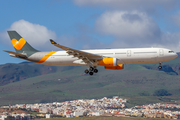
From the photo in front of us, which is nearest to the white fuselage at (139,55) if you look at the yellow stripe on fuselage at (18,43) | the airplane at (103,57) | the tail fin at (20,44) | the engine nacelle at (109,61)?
the airplane at (103,57)

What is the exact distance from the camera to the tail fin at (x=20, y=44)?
54.8 meters

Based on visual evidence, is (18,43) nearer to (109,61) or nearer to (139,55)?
(109,61)

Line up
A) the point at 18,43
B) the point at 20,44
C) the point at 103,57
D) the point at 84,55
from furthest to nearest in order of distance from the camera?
the point at 18,43, the point at 20,44, the point at 103,57, the point at 84,55

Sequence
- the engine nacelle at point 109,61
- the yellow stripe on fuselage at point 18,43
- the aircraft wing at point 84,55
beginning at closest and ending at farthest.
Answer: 1. the aircraft wing at point 84,55
2. the engine nacelle at point 109,61
3. the yellow stripe on fuselage at point 18,43

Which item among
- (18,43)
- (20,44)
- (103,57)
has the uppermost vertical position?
(18,43)

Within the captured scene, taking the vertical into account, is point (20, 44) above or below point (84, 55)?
above

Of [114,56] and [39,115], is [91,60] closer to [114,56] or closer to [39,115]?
[114,56]

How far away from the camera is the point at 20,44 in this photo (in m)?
55.3

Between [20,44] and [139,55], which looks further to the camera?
[20,44]

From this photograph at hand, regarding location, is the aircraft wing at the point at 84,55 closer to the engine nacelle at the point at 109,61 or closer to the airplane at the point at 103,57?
the airplane at the point at 103,57

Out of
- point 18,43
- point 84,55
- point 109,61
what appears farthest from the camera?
point 18,43

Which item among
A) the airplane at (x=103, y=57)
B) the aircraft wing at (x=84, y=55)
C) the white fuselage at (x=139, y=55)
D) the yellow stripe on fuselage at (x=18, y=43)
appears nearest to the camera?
the aircraft wing at (x=84, y=55)

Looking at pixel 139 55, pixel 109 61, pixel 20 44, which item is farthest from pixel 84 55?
pixel 20 44

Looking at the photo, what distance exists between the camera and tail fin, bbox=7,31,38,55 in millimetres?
54781
